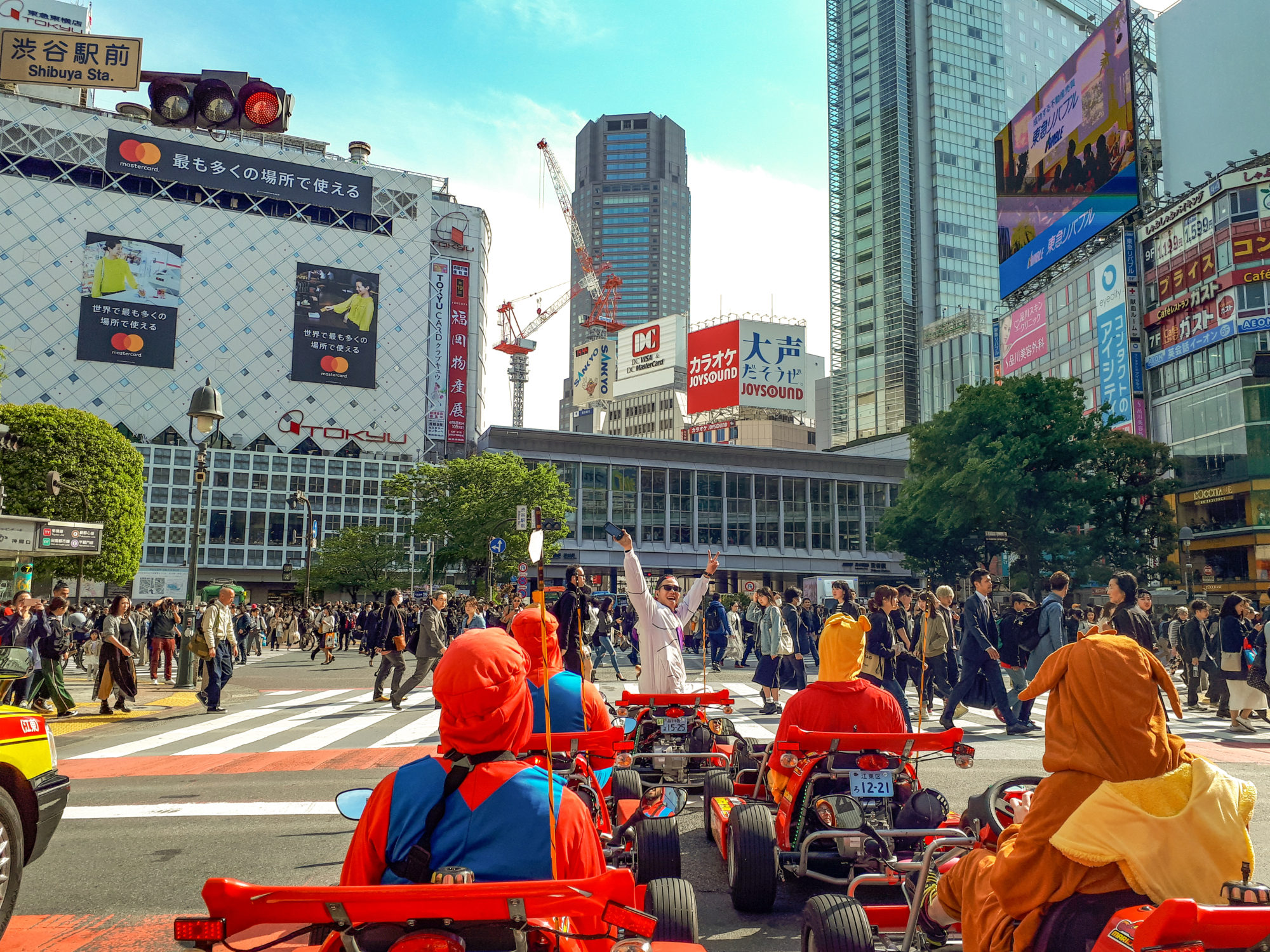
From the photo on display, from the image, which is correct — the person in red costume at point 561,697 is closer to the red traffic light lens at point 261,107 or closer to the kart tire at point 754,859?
the kart tire at point 754,859

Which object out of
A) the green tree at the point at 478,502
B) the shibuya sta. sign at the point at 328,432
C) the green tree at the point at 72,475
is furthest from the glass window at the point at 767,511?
the green tree at the point at 72,475

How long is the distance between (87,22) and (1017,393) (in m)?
92.7

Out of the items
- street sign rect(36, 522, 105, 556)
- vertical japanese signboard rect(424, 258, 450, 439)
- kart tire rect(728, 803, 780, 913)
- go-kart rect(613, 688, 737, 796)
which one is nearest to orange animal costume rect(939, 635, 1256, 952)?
kart tire rect(728, 803, 780, 913)

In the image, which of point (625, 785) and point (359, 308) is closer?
point (625, 785)

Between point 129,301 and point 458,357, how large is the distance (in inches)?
1019

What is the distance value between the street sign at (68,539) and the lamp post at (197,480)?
203 cm

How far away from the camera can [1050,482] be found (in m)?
36.5

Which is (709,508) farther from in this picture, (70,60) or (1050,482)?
(70,60)

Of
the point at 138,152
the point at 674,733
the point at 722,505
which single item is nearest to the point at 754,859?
the point at 674,733

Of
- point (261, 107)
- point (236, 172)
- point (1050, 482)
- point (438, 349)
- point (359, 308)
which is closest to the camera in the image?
point (261, 107)

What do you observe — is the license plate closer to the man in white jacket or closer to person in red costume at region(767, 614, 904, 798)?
person in red costume at region(767, 614, 904, 798)

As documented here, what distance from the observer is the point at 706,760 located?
743 centimetres

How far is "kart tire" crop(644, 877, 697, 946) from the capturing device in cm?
343

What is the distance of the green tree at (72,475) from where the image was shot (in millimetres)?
32062
